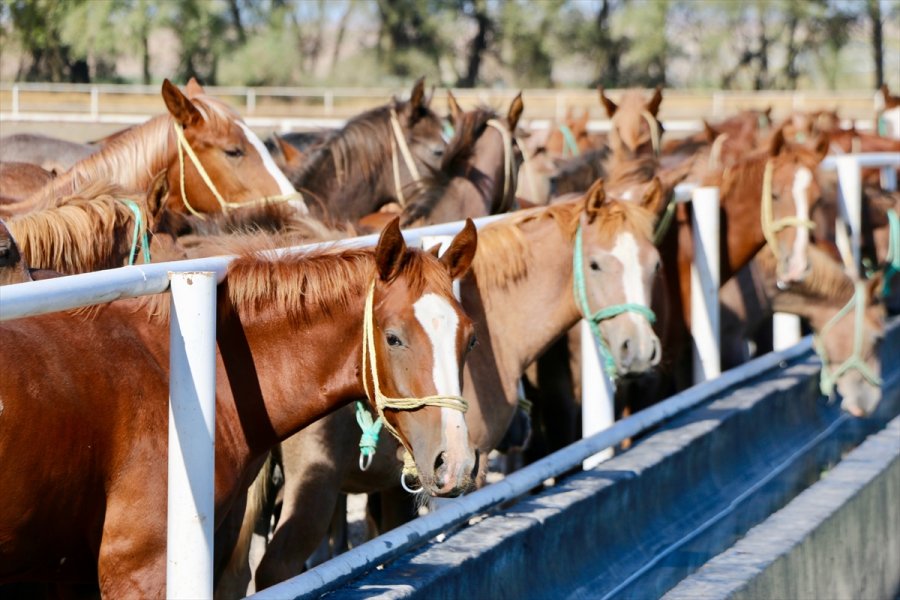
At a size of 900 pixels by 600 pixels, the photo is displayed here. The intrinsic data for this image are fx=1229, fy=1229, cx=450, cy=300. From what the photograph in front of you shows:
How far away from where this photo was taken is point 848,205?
27.5 ft

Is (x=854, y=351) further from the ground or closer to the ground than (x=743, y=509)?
further from the ground

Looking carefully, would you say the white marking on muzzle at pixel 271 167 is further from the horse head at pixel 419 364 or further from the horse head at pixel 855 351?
the horse head at pixel 855 351

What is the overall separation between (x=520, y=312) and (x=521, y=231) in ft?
1.12

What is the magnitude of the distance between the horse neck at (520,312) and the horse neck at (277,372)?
1.58m

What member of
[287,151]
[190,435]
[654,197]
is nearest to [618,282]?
[654,197]

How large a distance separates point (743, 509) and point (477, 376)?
166 cm

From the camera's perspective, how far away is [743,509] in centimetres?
570

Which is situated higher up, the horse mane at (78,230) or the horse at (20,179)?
the horse at (20,179)

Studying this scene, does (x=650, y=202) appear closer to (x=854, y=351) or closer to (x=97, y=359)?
(x=854, y=351)

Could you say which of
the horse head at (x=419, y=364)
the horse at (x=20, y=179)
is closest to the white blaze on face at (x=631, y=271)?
the horse head at (x=419, y=364)

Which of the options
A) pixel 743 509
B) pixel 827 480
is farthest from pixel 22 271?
pixel 743 509

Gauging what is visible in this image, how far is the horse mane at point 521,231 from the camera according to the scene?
500 centimetres

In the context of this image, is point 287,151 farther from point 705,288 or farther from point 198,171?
point 705,288

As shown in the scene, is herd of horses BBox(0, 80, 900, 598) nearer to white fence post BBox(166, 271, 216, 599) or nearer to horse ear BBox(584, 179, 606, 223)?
horse ear BBox(584, 179, 606, 223)
